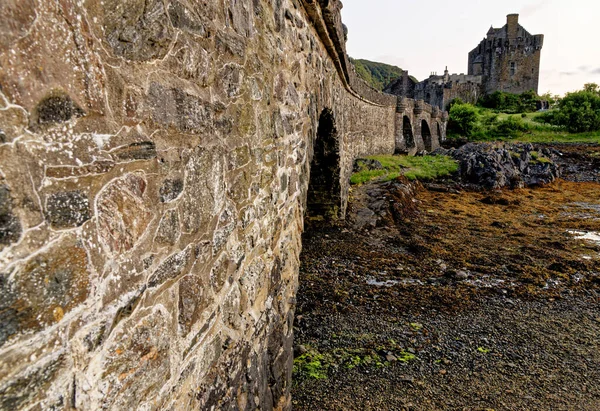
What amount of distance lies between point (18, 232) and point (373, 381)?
4.26m

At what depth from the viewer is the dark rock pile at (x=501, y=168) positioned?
15781 mm

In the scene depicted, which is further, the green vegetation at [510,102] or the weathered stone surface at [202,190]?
the green vegetation at [510,102]

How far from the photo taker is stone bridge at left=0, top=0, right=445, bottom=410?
928 mm

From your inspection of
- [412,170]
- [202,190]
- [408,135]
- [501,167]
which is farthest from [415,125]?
[202,190]

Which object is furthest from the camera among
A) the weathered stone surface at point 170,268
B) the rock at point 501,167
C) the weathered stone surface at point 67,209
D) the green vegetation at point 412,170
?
the rock at point 501,167

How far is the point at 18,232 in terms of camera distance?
91 cm

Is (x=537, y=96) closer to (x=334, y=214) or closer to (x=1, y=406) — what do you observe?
(x=334, y=214)

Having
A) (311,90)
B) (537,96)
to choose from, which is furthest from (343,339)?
(537,96)

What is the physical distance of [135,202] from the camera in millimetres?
1333

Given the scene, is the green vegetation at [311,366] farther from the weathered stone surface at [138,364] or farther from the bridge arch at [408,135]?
the bridge arch at [408,135]

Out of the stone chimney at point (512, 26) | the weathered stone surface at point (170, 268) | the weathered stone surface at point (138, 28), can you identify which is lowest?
the weathered stone surface at point (170, 268)

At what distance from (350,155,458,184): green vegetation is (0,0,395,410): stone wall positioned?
1047cm

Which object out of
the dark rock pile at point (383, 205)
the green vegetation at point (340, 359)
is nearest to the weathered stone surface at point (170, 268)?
the green vegetation at point (340, 359)

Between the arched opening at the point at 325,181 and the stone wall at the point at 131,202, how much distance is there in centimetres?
568
